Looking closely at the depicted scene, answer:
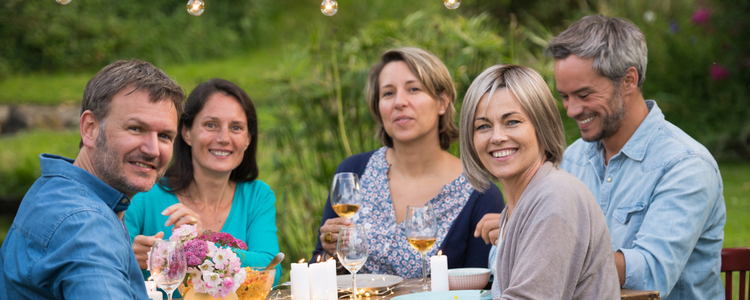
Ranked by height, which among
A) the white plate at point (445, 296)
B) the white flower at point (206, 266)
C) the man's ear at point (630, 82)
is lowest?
the white plate at point (445, 296)

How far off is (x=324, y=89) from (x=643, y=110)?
2.48 meters

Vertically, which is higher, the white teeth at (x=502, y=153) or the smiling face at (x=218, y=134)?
the smiling face at (x=218, y=134)

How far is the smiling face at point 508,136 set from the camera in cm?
182

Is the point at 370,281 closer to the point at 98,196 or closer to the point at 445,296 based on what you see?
the point at 445,296

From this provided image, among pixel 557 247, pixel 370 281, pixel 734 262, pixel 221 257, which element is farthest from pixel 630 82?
pixel 221 257

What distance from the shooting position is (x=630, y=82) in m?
2.44

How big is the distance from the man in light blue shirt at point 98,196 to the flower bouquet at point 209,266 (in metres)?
0.16

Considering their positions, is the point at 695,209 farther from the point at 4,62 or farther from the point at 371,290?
the point at 4,62

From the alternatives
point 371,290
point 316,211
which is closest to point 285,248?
point 316,211

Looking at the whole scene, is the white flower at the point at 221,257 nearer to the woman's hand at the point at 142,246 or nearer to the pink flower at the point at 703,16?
the woman's hand at the point at 142,246

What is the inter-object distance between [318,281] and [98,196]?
2.37 feet

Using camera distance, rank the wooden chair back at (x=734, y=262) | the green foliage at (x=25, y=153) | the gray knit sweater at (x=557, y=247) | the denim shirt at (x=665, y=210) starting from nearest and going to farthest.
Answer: the gray knit sweater at (x=557, y=247)
the denim shirt at (x=665, y=210)
the wooden chair back at (x=734, y=262)
the green foliage at (x=25, y=153)

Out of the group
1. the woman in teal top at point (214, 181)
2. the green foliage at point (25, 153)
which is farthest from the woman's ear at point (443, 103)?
the green foliage at point (25, 153)

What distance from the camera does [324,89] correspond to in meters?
4.51
